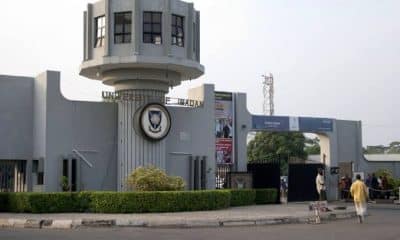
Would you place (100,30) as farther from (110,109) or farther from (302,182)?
(302,182)

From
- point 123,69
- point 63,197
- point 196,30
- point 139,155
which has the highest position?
point 196,30

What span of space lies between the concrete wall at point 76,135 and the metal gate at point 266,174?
8.56 meters

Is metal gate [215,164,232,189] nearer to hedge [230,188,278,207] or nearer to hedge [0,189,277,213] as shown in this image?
hedge [230,188,278,207]

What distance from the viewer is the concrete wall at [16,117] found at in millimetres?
27656

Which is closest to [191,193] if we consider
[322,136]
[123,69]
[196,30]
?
[123,69]

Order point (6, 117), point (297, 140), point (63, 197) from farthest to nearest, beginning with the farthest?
1. point (297, 140)
2. point (6, 117)
3. point (63, 197)

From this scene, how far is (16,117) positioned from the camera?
92.0 feet

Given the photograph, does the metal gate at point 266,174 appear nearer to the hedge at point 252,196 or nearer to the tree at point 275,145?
the hedge at point 252,196

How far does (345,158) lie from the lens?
129 feet

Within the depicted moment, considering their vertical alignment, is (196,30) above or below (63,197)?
above

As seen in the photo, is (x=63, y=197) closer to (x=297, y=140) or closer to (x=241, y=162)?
(x=241, y=162)

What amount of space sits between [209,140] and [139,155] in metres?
4.95

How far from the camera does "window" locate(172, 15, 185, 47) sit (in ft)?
93.0

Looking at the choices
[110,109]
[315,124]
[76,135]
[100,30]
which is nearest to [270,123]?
[315,124]
